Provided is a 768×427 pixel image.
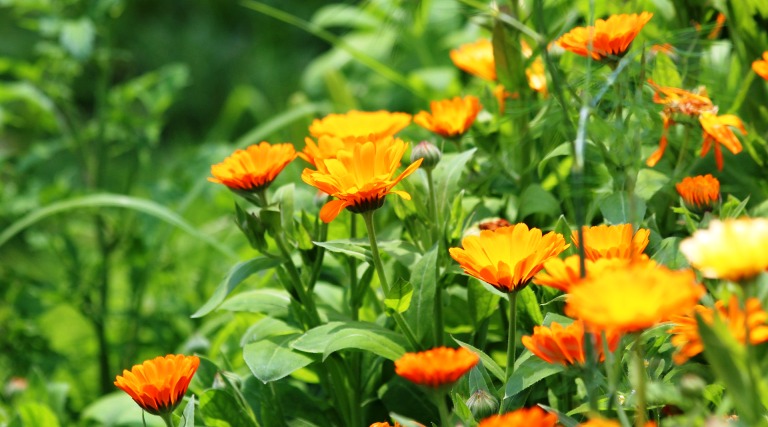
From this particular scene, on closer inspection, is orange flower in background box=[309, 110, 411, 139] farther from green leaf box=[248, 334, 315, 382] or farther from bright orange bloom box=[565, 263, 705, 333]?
bright orange bloom box=[565, 263, 705, 333]

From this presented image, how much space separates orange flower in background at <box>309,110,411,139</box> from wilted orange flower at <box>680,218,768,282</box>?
501 millimetres

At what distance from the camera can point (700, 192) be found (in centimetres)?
86

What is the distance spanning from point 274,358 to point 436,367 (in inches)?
11.7

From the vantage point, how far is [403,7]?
135 cm

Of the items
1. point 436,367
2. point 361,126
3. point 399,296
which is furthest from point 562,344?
point 361,126

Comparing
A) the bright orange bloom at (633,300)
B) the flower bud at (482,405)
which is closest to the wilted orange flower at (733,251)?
the bright orange bloom at (633,300)

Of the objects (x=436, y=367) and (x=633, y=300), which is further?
(x=436, y=367)

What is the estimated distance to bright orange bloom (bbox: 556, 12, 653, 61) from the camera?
0.84 meters

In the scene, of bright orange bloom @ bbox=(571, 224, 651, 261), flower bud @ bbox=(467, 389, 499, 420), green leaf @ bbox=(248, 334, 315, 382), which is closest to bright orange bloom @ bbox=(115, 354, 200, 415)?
green leaf @ bbox=(248, 334, 315, 382)

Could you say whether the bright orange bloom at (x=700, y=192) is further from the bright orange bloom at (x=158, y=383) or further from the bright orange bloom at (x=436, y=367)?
the bright orange bloom at (x=158, y=383)

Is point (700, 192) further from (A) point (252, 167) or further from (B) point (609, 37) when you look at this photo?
(A) point (252, 167)

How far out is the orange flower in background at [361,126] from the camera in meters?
0.99

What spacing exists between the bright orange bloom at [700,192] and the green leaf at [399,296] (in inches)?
10.7

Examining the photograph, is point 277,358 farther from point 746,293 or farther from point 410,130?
point 410,130
